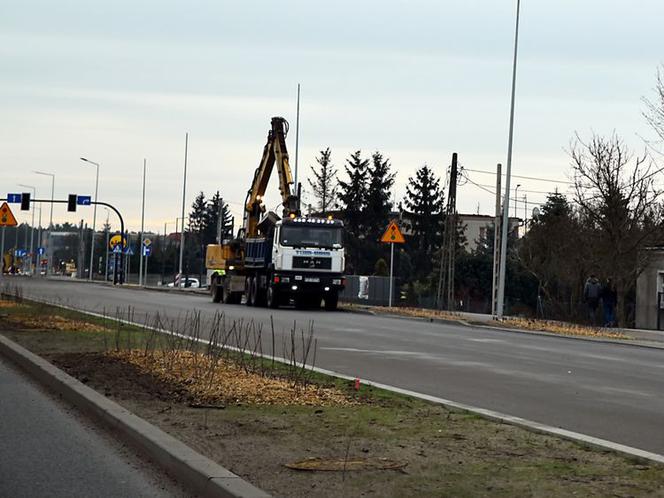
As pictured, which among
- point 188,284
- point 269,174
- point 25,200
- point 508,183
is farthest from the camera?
point 188,284

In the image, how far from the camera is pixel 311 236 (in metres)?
42.0

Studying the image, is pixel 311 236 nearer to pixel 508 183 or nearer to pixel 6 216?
pixel 508 183

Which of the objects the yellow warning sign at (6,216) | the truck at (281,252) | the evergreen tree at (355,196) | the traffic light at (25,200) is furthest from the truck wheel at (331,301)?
the evergreen tree at (355,196)

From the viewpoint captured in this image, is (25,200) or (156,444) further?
(25,200)

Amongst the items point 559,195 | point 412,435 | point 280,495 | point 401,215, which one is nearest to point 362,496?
point 280,495

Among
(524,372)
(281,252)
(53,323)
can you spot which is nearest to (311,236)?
(281,252)

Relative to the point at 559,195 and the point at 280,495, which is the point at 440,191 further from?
the point at 280,495

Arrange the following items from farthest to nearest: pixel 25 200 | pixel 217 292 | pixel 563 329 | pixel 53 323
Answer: pixel 25 200 → pixel 217 292 → pixel 563 329 → pixel 53 323

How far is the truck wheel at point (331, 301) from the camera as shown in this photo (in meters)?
42.6

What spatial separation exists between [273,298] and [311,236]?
278 cm

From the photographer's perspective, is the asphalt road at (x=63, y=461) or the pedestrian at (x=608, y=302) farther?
the pedestrian at (x=608, y=302)

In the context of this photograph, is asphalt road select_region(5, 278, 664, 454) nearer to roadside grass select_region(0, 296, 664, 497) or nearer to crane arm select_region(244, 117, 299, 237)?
roadside grass select_region(0, 296, 664, 497)

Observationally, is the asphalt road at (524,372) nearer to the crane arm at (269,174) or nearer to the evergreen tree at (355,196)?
the crane arm at (269,174)

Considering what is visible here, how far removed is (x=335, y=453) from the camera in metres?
8.20
